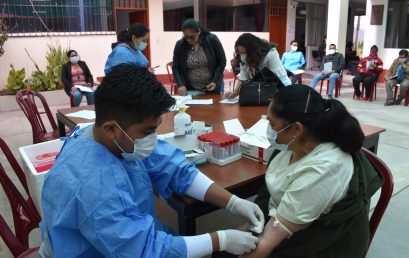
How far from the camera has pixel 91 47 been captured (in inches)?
281

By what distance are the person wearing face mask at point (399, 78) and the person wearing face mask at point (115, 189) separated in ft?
20.3

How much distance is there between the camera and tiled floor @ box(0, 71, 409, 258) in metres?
2.07

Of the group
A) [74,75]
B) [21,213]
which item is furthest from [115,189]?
[74,75]

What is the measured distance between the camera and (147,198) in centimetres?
105

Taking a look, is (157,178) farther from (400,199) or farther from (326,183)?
(400,199)

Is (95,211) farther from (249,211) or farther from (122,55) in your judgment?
(122,55)

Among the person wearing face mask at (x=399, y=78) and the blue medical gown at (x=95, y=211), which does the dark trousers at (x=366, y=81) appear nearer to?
the person wearing face mask at (x=399, y=78)

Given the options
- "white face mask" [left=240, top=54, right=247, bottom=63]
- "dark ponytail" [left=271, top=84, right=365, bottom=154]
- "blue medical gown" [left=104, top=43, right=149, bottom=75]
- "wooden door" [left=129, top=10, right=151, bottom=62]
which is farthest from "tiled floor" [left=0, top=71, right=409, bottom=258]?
"wooden door" [left=129, top=10, right=151, bottom=62]

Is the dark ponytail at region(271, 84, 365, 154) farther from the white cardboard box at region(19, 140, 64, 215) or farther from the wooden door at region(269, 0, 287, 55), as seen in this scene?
the wooden door at region(269, 0, 287, 55)

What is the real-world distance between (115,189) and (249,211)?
1.69 ft

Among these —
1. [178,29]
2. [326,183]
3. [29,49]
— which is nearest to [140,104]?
[326,183]

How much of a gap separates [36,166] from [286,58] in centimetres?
627

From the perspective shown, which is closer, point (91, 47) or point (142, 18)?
point (91, 47)

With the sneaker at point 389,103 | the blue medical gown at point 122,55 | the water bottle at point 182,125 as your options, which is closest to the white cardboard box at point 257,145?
the water bottle at point 182,125
